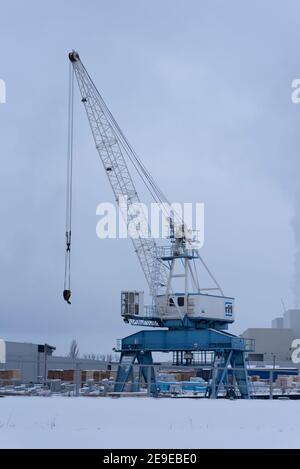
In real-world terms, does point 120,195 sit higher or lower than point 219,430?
higher

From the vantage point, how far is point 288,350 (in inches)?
5458

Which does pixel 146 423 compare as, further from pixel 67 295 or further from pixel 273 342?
pixel 273 342

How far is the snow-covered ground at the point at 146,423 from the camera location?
1908 cm

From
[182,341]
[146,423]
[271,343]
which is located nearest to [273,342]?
[271,343]

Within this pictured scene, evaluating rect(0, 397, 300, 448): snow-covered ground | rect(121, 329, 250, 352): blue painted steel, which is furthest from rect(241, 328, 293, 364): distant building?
rect(0, 397, 300, 448): snow-covered ground

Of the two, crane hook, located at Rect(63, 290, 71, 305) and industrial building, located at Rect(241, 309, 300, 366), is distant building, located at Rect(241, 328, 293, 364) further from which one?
crane hook, located at Rect(63, 290, 71, 305)

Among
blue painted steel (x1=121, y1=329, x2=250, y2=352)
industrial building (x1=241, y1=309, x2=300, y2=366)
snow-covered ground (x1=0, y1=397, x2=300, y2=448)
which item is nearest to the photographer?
snow-covered ground (x1=0, y1=397, x2=300, y2=448)

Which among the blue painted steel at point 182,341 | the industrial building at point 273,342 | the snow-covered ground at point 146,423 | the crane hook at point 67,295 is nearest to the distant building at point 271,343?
the industrial building at point 273,342

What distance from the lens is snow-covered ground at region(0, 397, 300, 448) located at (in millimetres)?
19078

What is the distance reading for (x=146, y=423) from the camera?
72.4ft
